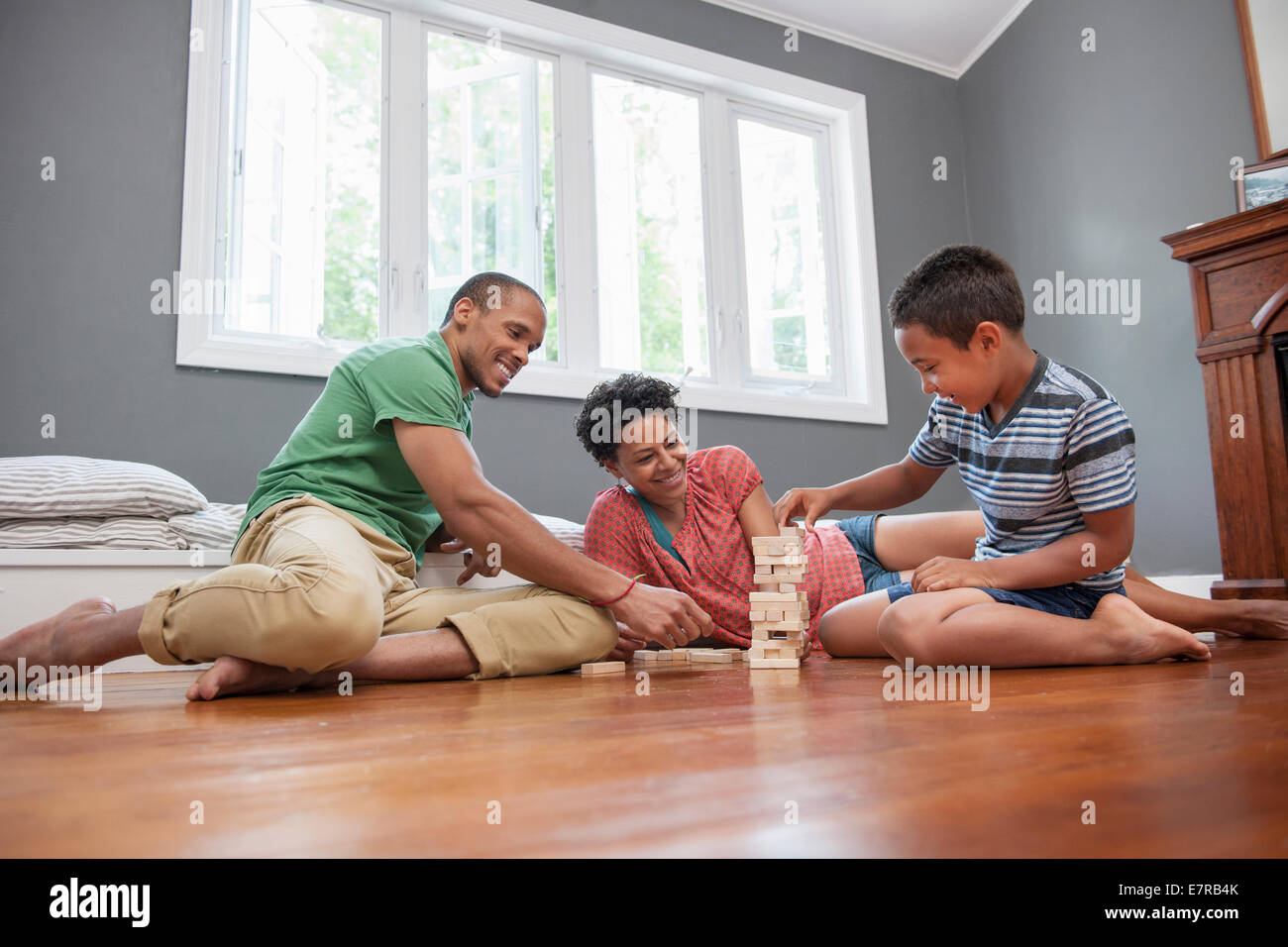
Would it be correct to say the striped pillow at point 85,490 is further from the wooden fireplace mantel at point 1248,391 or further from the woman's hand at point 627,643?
the wooden fireplace mantel at point 1248,391

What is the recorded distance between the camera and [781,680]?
1.44 meters

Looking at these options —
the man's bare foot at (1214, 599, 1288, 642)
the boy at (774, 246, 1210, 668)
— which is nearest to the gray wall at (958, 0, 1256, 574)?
the man's bare foot at (1214, 599, 1288, 642)

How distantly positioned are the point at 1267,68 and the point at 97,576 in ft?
13.5

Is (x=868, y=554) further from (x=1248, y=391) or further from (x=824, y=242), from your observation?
(x=824, y=242)

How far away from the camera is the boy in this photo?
1454 millimetres

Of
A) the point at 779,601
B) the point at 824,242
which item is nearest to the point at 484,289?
the point at 779,601

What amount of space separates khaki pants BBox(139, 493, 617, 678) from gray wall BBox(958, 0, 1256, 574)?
2.86 metres

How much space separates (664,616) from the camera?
5.01ft

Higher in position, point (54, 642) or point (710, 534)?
point (710, 534)

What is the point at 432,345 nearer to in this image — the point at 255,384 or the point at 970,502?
the point at 255,384

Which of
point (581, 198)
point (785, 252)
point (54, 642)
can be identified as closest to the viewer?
point (54, 642)
